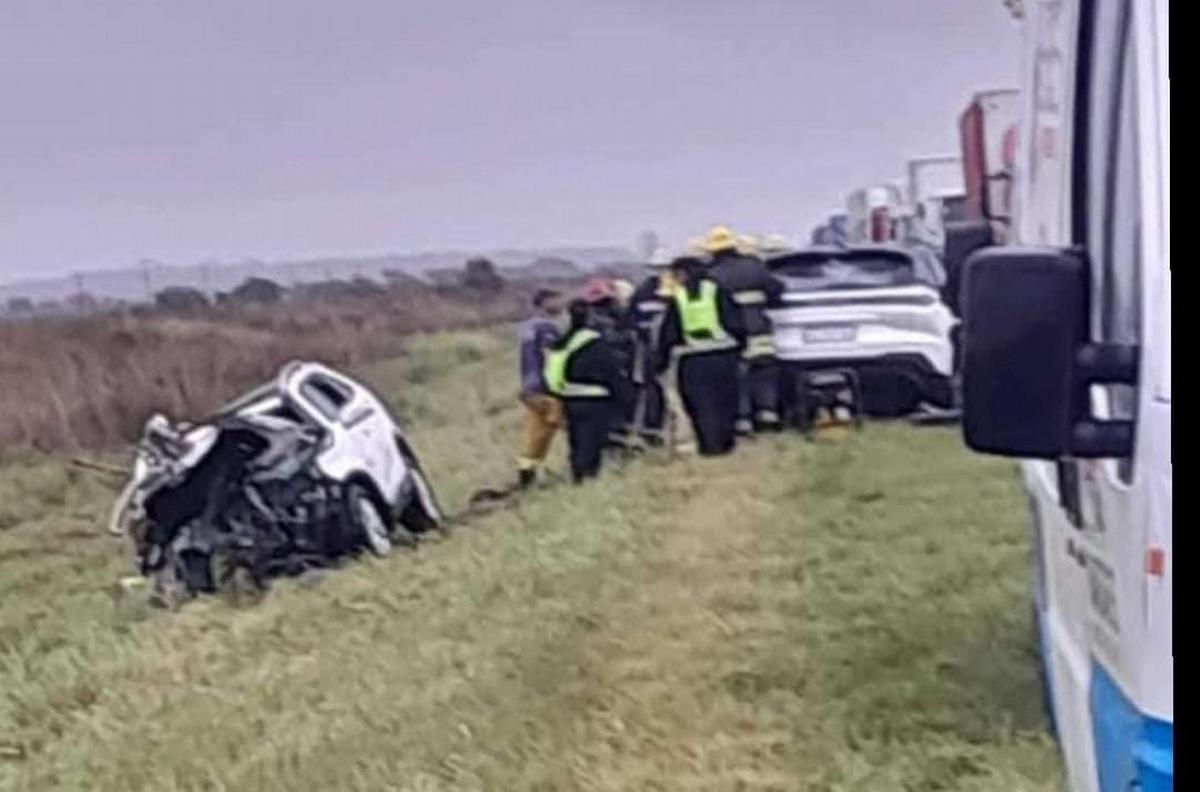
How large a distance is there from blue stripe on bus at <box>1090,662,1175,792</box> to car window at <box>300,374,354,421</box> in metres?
11.0

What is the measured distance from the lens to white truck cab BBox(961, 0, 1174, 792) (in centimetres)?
334

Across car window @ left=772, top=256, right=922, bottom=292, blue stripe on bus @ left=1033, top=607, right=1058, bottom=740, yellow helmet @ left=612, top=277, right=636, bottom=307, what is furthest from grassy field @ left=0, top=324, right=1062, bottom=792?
car window @ left=772, top=256, right=922, bottom=292

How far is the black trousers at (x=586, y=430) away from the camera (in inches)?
625

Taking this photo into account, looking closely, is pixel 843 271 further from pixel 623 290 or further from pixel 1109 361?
pixel 1109 361

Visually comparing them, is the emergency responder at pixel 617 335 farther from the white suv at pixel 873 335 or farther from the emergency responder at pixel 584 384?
the white suv at pixel 873 335

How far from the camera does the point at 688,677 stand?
9.23 meters

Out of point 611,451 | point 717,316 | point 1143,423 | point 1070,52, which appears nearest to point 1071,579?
point 1070,52

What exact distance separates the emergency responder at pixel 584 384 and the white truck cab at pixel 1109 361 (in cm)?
1149

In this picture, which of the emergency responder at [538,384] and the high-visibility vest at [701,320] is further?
the emergency responder at [538,384]

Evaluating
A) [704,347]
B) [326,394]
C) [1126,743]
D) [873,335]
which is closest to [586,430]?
[704,347]

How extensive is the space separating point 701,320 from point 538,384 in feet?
5.33

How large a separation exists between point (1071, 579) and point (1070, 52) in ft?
3.30

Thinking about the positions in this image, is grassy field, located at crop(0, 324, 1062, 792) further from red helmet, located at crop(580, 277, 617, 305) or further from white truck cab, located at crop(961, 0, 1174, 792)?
white truck cab, located at crop(961, 0, 1174, 792)

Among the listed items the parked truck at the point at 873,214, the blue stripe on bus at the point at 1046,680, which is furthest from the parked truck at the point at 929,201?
the blue stripe on bus at the point at 1046,680
